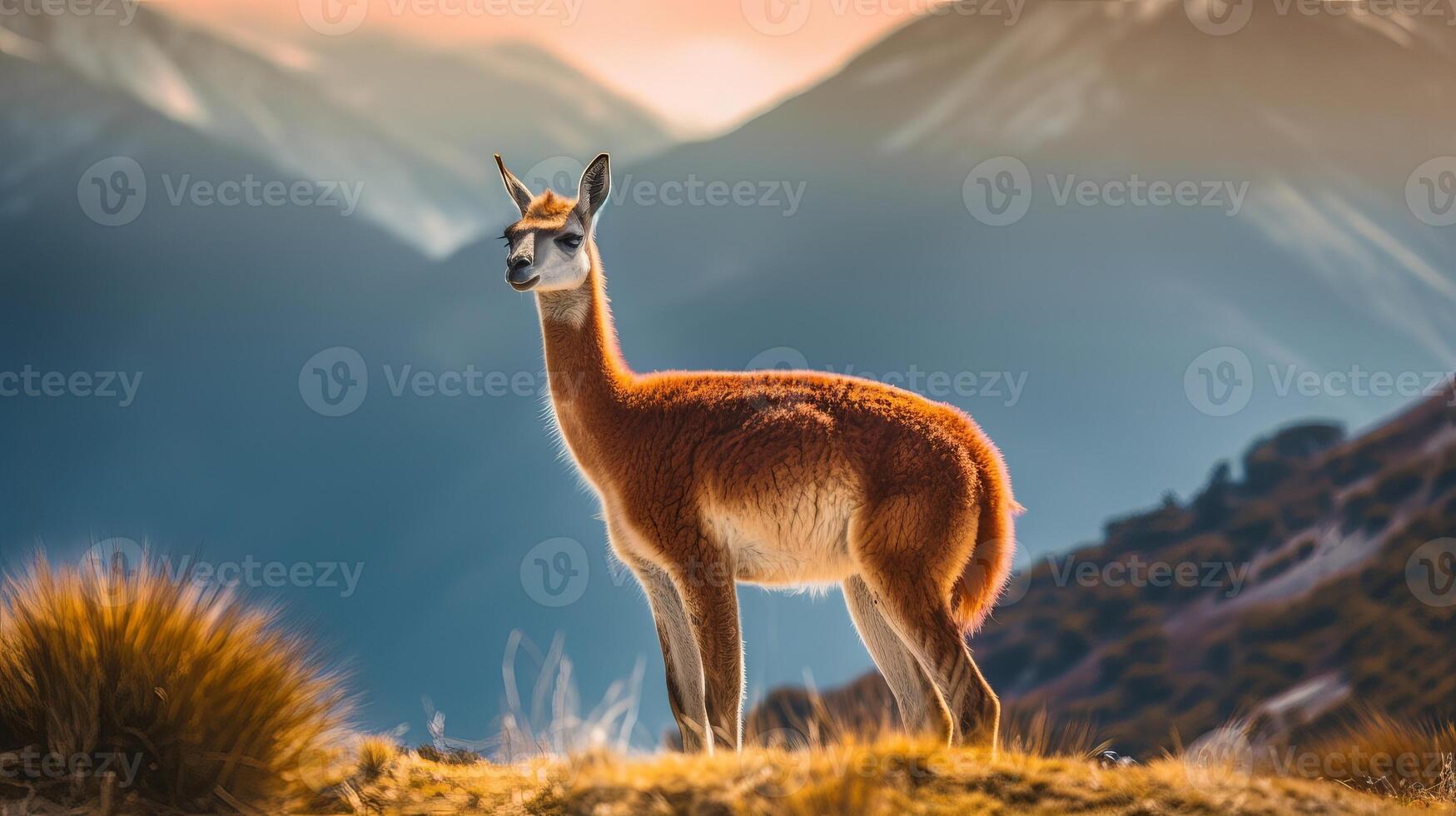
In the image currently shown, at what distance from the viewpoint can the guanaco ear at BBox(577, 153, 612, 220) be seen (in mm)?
8797

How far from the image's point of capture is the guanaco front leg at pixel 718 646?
7555 mm

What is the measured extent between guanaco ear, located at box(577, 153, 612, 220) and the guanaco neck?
283 millimetres

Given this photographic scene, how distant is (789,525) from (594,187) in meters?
2.93

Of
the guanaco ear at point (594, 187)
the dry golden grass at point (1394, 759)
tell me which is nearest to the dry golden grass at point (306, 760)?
the dry golden grass at point (1394, 759)

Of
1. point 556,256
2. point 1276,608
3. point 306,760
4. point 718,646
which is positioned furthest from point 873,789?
point 1276,608

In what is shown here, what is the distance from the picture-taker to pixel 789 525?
791cm

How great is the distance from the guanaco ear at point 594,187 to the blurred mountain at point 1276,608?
1183cm

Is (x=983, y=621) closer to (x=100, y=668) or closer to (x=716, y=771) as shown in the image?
(x=716, y=771)

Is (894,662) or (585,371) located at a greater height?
(585,371)

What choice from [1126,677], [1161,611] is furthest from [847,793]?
[1161,611]

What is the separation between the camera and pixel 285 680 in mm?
7500

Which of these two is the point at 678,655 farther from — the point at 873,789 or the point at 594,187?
the point at 594,187

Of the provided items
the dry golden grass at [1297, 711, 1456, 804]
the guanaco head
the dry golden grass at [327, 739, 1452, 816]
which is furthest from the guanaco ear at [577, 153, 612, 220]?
the dry golden grass at [1297, 711, 1456, 804]

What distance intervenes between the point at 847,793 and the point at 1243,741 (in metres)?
2.93
